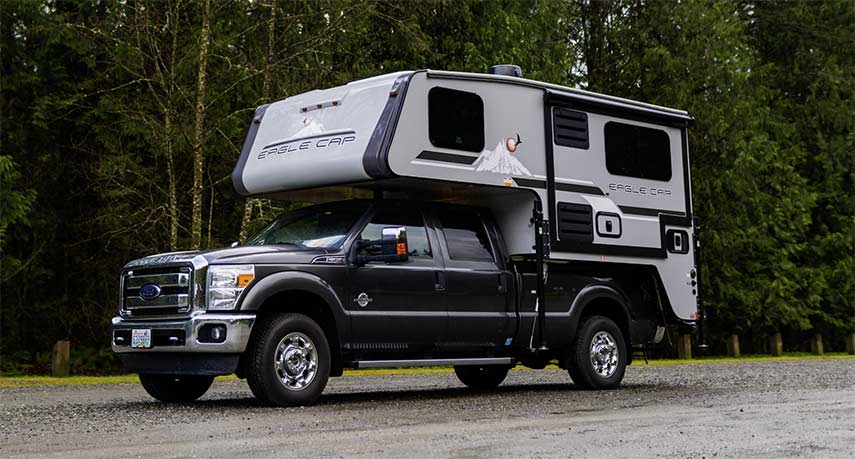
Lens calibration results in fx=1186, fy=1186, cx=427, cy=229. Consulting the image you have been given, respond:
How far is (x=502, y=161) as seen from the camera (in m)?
12.9

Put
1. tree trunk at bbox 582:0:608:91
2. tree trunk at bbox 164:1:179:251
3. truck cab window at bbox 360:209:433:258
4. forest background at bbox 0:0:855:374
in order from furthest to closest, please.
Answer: tree trunk at bbox 582:0:608:91 < forest background at bbox 0:0:855:374 < tree trunk at bbox 164:1:179:251 < truck cab window at bbox 360:209:433:258

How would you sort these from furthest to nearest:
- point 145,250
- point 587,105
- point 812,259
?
point 812,259
point 145,250
point 587,105

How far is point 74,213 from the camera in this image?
2805 cm

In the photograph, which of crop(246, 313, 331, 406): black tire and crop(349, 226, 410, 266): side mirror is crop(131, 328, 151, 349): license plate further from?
crop(349, 226, 410, 266): side mirror

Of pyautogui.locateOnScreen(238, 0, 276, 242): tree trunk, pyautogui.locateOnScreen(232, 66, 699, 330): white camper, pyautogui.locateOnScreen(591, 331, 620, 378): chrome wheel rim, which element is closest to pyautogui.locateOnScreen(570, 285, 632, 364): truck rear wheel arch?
pyautogui.locateOnScreen(591, 331, 620, 378): chrome wheel rim

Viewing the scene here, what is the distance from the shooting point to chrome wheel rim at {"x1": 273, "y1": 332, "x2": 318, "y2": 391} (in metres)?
10.9

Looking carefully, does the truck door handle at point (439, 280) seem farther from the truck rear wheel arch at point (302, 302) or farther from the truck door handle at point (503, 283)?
the truck rear wheel arch at point (302, 302)

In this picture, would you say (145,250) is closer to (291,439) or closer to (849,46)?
(291,439)

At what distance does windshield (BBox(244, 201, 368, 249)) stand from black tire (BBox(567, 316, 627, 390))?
11.1 ft

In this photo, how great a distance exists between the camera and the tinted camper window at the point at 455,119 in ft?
40.1

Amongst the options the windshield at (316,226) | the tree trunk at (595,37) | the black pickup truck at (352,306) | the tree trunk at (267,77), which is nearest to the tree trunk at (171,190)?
the tree trunk at (267,77)

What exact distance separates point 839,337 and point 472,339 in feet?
106

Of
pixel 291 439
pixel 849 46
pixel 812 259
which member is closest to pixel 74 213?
pixel 291 439

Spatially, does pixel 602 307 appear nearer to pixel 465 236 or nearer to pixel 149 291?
pixel 465 236
